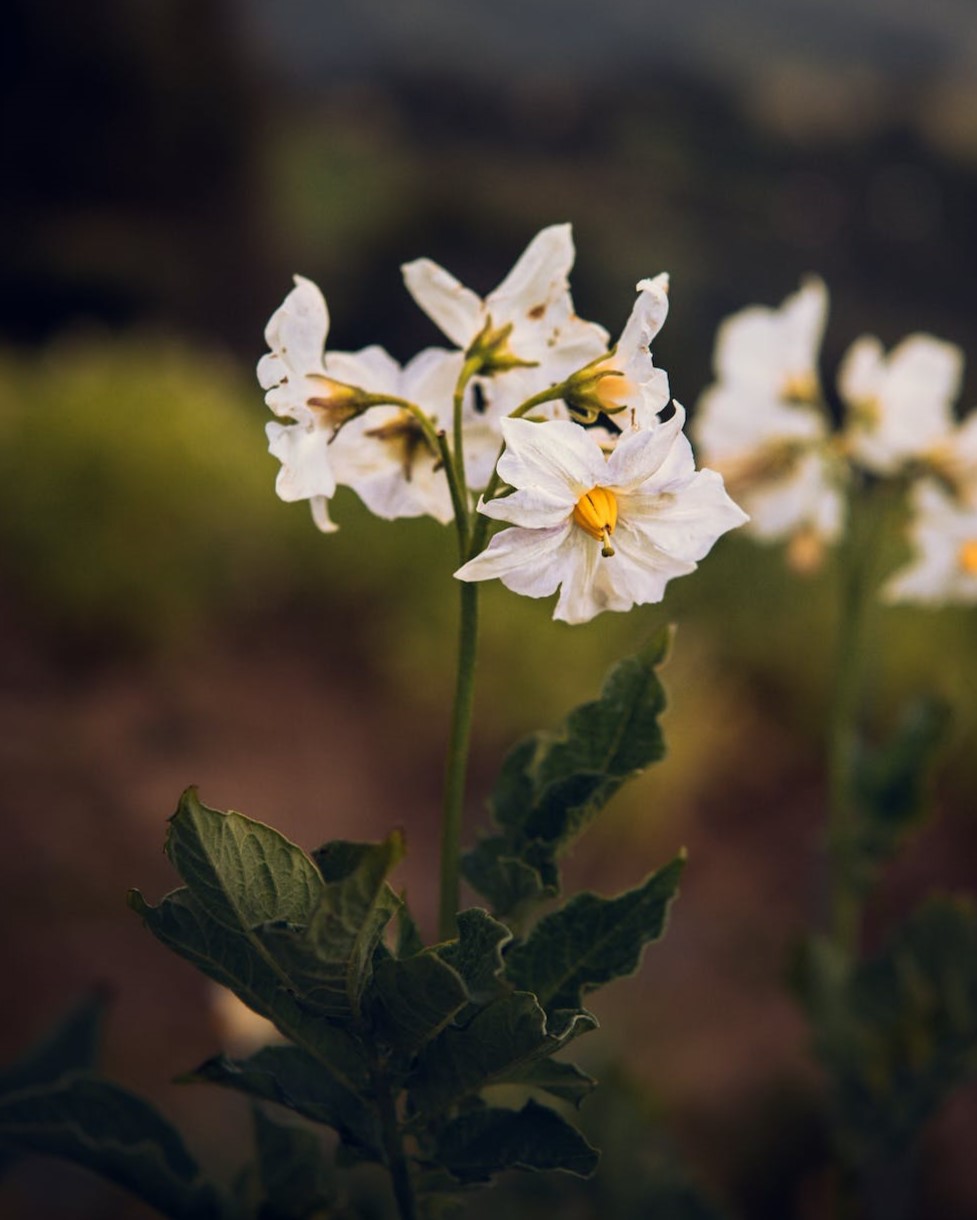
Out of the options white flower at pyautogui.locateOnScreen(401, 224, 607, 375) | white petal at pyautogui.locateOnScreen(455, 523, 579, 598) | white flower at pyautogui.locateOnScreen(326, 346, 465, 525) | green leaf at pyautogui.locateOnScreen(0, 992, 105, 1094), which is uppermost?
white flower at pyautogui.locateOnScreen(401, 224, 607, 375)

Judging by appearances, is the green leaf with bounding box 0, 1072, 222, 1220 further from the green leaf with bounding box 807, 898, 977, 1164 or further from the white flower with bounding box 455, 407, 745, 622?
the green leaf with bounding box 807, 898, 977, 1164

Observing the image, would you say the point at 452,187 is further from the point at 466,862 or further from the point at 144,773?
the point at 466,862

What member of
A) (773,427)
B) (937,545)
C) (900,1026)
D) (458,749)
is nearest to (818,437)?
(773,427)

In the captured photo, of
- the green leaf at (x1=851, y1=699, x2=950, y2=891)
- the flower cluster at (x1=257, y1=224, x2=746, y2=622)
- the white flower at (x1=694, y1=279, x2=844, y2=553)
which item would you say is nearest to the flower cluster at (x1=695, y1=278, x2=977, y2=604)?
the white flower at (x1=694, y1=279, x2=844, y2=553)

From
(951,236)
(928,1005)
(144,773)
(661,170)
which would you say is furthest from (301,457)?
(661,170)

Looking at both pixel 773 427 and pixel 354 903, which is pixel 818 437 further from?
pixel 354 903

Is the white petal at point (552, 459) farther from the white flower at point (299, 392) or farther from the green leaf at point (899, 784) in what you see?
the green leaf at point (899, 784)
